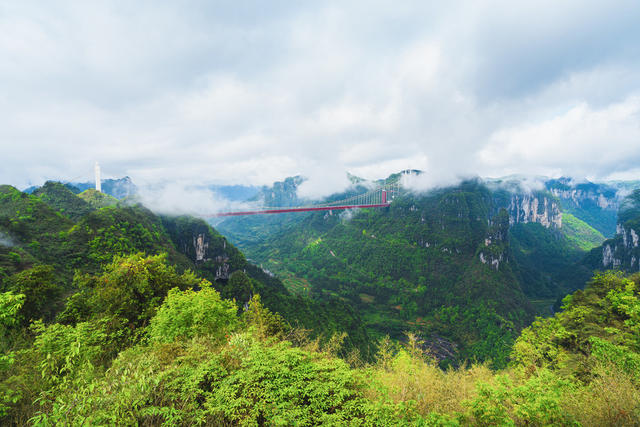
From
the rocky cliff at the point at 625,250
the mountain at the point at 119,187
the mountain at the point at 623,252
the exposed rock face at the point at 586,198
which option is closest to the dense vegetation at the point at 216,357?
the rocky cliff at the point at 625,250

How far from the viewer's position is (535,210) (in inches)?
Result: 5650

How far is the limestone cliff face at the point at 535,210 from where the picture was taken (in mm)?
140250

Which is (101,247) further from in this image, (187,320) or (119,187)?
(119,187)

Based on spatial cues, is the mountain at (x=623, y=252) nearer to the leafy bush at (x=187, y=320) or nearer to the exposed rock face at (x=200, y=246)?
the leafy bush at (x=187, y=320)

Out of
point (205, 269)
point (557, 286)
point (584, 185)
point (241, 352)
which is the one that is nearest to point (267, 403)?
point (241, 352)

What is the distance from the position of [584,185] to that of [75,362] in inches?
11670

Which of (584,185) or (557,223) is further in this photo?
(584,185)

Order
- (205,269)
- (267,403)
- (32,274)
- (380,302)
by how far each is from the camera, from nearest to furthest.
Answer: (267,403) < (32,274) < (205,269) < (380,302)

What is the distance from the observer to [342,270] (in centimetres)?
10244

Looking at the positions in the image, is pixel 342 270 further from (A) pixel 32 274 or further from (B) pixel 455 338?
(A) pixel 32 274

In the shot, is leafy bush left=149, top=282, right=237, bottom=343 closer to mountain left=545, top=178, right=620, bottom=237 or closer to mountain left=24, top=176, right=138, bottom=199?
mountain left=24, top=176, right=138, bottom=199

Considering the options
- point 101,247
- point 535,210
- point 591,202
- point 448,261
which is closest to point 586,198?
point 591,202

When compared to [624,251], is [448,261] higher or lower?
lower

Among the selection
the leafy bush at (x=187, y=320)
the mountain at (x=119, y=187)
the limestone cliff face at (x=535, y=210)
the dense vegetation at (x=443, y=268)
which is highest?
the mountain at (x=119, y=187)
